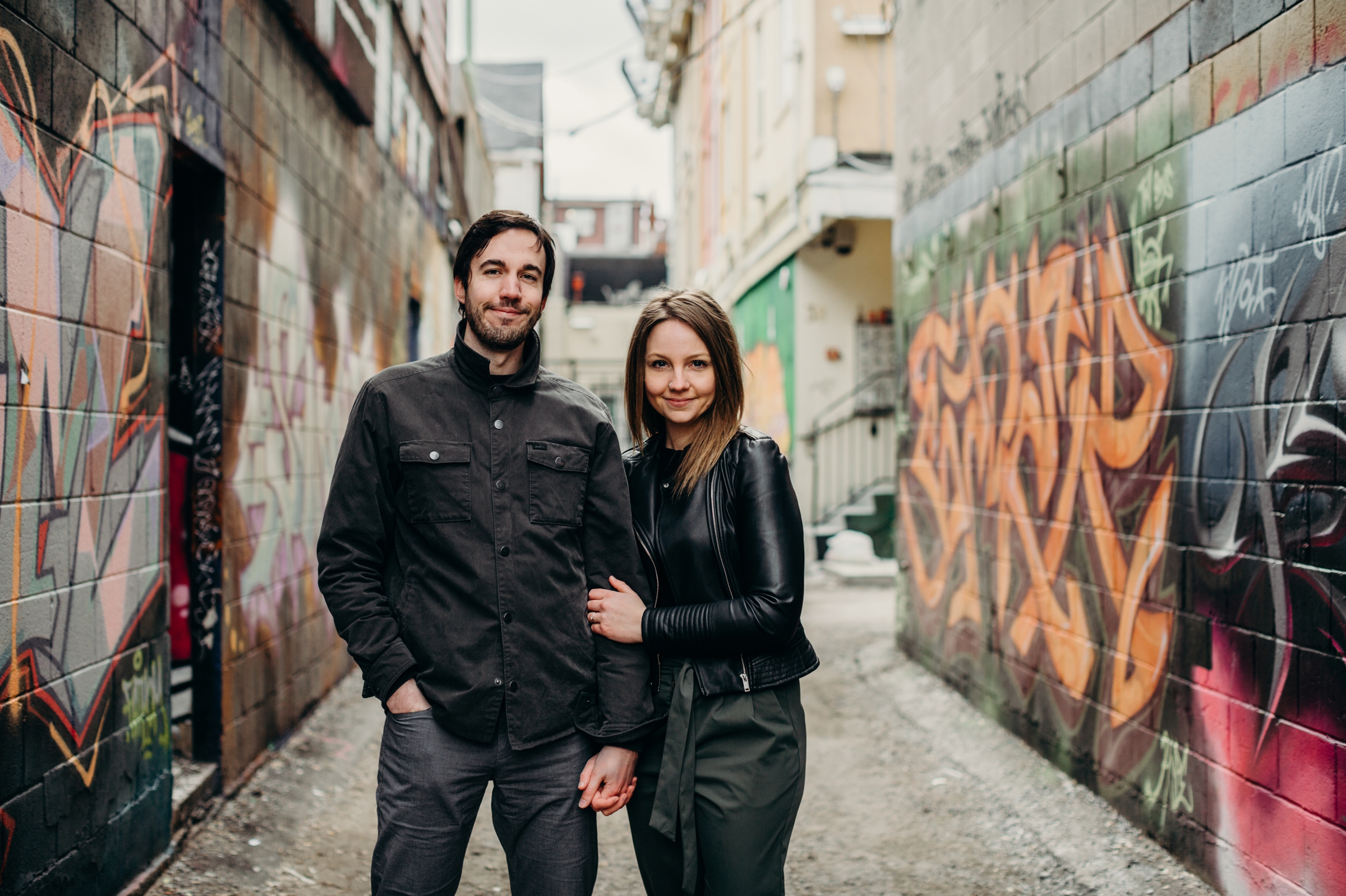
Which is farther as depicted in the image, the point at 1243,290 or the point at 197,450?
the point at 197,450

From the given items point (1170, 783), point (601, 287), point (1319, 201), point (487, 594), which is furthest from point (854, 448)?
point (601, 287)

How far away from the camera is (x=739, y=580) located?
2197mm

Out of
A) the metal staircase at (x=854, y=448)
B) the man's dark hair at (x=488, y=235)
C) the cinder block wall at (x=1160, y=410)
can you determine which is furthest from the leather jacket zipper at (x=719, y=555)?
the metal staircase at (x=854, y=448)

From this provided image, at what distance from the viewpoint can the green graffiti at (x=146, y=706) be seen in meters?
3.11

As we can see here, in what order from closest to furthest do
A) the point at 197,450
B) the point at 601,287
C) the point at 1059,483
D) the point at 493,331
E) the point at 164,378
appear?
the point at 493,331
the point at 164,378
the point at 197,450
the point at 1059,483
the point at 601,287

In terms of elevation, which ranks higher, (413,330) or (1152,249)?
(413,330)

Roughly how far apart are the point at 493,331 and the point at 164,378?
1783mm

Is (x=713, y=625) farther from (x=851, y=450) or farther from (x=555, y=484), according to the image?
(x=851, y=450)

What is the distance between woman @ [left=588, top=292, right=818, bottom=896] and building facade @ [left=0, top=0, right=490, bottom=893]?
1.53 meters

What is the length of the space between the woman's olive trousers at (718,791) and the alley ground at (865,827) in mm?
1445

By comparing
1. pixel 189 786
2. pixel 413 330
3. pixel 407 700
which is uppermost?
pixel 413 330

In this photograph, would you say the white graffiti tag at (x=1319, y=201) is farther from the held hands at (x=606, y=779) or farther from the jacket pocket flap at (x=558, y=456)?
the held hands at (x=606, y=779)

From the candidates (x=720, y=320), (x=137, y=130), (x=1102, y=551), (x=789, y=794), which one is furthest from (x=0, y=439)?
(x=1102, y=551)

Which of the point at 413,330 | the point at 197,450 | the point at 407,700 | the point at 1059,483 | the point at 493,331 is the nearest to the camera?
the point at 407,700
